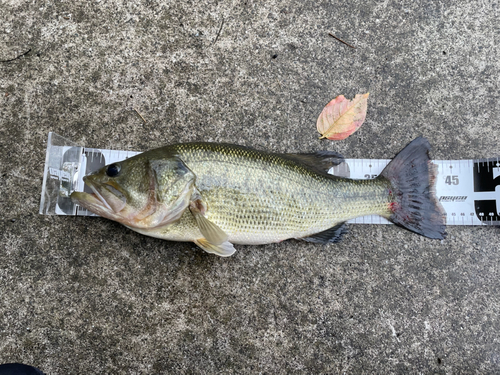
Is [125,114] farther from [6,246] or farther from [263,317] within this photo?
[263,317]

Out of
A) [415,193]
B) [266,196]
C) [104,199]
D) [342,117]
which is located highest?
[104,199]

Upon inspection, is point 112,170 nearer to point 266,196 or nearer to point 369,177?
point 266,196

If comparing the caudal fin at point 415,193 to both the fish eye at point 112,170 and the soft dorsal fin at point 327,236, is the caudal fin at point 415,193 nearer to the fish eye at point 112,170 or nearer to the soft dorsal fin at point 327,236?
the soft dorsal fin at point 327,236

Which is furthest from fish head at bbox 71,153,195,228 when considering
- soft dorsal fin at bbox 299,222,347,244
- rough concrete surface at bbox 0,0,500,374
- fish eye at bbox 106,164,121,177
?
soft dorsal fin at bbox 299,222,347,244

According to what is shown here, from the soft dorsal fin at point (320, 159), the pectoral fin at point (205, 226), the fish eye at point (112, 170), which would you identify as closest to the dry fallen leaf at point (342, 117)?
the soft dorsal fin at point (320, 159)

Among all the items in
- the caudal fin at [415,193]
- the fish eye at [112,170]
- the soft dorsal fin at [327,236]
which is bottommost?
the soft dorsal fin at [327,236]

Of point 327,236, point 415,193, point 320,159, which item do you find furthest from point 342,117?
point 327,236

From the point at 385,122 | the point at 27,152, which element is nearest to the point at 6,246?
the point at 27,152
